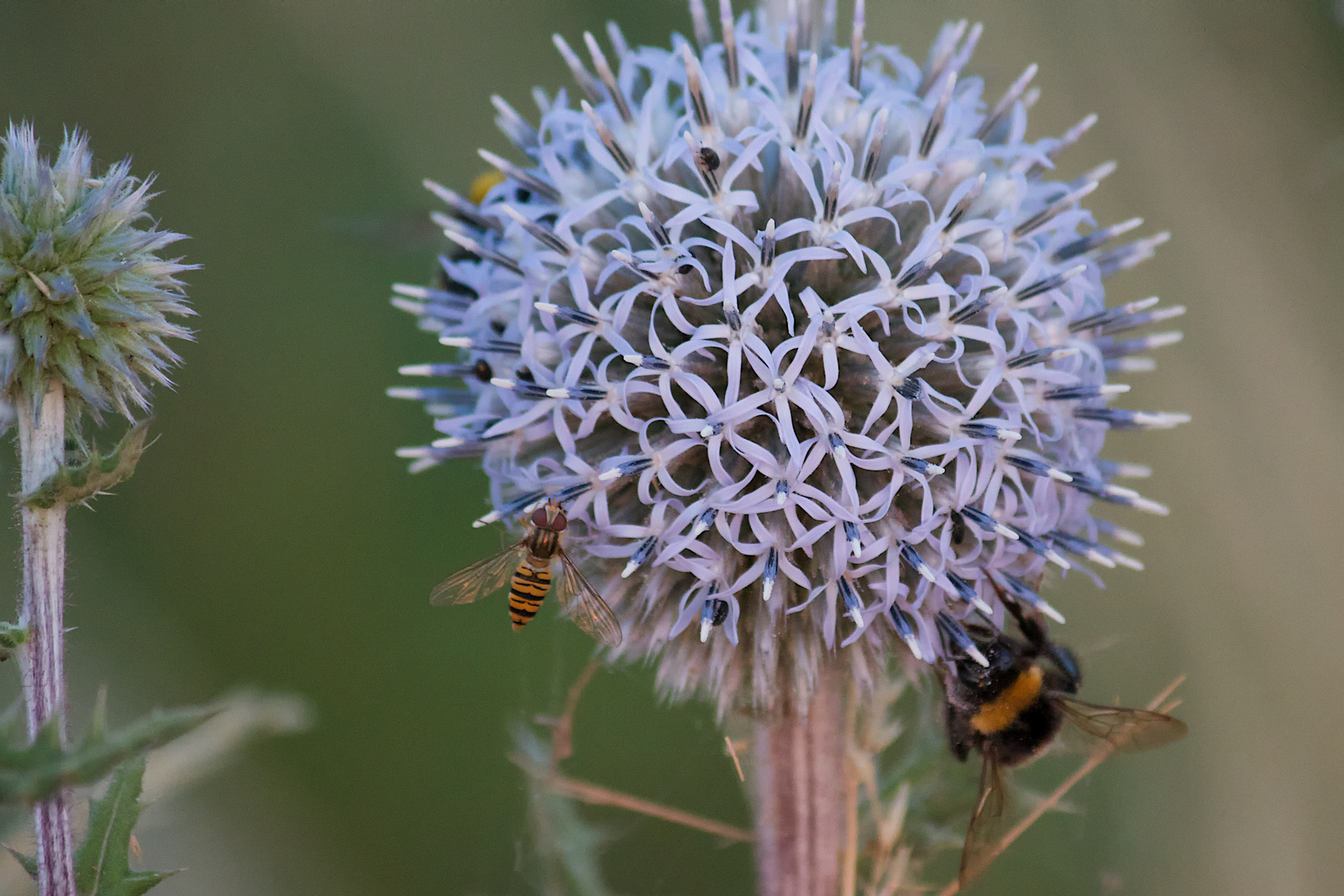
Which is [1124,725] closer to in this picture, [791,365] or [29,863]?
[791,365]

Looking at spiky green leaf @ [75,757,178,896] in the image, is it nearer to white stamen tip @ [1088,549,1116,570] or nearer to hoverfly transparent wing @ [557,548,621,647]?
hoverfly transparent wing @ [557,548,621,647]

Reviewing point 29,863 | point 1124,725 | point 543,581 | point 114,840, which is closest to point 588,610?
point 543,581

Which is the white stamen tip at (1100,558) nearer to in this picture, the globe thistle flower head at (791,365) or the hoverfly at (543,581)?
the globe thistle flower head at (791,365)

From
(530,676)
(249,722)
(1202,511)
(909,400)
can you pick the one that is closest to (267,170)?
(530,676)

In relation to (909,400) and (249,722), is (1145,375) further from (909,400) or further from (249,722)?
(249,722)

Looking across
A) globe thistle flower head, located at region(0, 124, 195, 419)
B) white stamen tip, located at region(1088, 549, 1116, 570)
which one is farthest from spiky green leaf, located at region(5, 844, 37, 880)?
white stamen tip, located at region(1088, 549, 1116, 570)

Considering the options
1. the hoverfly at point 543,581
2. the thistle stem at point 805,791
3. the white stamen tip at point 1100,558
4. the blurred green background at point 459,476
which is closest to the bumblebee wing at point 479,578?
the hoverfly at point 543,581

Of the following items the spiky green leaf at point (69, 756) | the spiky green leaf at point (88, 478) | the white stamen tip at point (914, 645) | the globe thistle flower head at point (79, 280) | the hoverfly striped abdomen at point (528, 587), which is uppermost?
the globe thistle flower head at point (79, 280)
